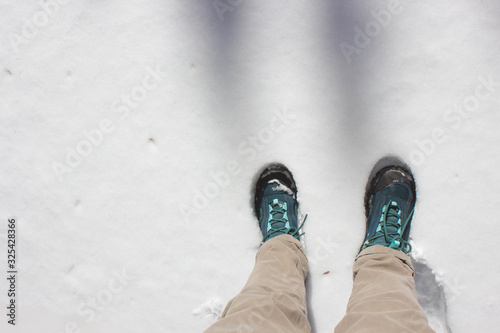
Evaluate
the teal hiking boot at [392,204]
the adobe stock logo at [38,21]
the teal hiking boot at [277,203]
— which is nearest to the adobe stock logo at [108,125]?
the adobe stock logo at [38,21]

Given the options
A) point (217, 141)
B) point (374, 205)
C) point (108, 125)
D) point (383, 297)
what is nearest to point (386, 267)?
point (383, 297)

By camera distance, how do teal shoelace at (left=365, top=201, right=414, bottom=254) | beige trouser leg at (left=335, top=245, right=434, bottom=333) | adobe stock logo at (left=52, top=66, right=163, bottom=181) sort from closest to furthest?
beige trouser leg at (left=335, top=245, right=434, bottom=333) → teal shoelace at (left=365, top=201, right=414, bottom=254) → adobe stock logo at (left=52, top=66, right=163, bottom=181)

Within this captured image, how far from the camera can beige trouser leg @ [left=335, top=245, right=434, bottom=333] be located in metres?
0.76

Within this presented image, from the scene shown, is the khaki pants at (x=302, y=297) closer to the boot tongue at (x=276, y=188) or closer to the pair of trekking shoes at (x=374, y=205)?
the pair of trekking shoes at (x=374, y=205)

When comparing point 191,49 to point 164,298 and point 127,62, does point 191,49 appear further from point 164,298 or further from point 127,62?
point 164,298

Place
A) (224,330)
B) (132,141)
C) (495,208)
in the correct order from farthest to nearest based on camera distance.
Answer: (132,141) < (495,208) < (224,330)

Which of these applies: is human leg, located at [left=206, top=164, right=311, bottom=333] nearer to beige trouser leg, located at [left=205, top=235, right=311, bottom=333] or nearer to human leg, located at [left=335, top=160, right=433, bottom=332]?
beige trouser leg, located at [left=205, top=235, right=311, bottom=333]

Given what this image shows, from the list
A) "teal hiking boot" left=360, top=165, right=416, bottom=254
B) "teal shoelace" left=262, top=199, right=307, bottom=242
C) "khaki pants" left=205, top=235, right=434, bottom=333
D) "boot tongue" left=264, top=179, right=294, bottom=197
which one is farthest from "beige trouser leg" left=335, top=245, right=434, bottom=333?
"boot tongue" left=264, top=179, right=294, bottom=197

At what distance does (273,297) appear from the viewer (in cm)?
88

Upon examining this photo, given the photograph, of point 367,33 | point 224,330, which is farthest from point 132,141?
point 367,33

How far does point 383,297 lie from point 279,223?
17.3 inches

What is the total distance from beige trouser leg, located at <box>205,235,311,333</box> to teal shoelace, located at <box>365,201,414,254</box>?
0.90 ft

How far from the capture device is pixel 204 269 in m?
1.20

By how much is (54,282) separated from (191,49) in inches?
41.6
